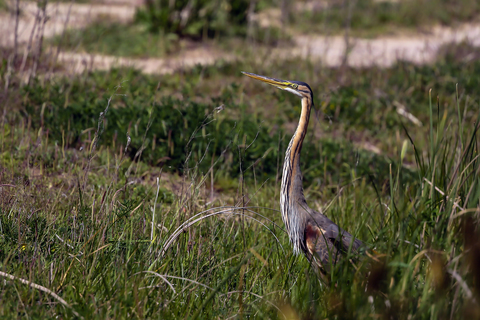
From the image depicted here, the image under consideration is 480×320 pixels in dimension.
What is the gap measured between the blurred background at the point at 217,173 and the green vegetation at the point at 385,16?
0.75m

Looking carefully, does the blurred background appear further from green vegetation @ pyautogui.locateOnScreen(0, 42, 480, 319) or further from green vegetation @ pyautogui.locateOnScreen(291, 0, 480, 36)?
green vegetation @ pyautogui.locateOnScreen(291, 0, 480, 36)

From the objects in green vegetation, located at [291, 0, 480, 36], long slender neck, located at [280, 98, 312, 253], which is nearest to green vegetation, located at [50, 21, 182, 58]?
green vegetation, located at [291, 0, 480, 36]

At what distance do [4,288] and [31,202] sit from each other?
2.97 ft

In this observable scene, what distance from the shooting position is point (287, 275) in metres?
3.15

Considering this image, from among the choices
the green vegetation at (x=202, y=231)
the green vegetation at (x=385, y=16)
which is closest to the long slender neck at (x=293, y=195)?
the green vegetation at (x=202, y=231)

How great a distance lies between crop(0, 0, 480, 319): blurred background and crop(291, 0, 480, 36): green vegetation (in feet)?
2.47

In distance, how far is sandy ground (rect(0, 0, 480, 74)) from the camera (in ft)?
28.6

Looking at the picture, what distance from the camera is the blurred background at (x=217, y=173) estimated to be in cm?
258

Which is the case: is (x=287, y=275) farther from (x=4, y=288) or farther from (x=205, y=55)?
(x=205, y=55)

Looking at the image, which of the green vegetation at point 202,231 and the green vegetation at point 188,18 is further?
the green vegetation at point 188,18

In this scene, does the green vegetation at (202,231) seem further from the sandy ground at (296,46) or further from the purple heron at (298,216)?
the sandy ground at (296,46)

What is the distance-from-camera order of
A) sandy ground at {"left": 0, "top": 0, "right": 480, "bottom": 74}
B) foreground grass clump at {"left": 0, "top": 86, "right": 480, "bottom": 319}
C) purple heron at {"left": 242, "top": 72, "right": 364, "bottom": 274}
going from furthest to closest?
sandy ground at {"left": 0, "top": 0, "right": 480, "bottom": 74} < purple heron at {"left": 242, "top": 72, "right": 364, "bottom": 274} < foreground grass clump at {"left": 0, "top": 86, "right": 480, "bottom": 319}

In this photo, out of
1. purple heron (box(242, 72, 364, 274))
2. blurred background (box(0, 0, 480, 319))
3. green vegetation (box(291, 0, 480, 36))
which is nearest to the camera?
blurred background (box(0, 0, 480, 319))

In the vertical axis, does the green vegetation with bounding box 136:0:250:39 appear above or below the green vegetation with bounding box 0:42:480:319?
above
